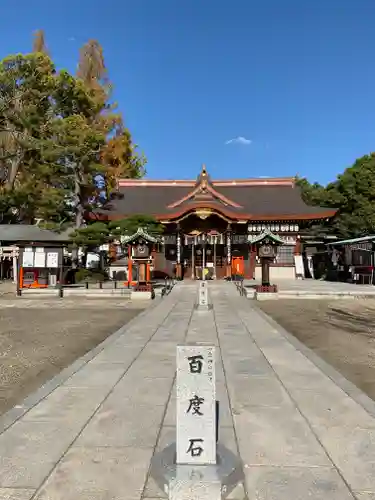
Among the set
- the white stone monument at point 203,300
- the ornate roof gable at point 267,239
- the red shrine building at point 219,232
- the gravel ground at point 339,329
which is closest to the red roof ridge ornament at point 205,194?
the red shrine building at point 219,232

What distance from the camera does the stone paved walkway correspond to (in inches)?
107

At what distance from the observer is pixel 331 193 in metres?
33.8

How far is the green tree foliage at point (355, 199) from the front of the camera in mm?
30156

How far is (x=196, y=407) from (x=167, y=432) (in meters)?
1.08

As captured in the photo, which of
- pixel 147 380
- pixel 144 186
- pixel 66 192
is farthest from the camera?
pixel 144 186

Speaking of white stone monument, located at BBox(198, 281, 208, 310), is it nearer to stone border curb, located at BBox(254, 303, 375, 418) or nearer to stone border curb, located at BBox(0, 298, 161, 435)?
stone border curb, located at BBox(254, 303, 375, 418)

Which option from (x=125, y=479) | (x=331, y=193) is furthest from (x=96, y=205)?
(x=125, y=479)

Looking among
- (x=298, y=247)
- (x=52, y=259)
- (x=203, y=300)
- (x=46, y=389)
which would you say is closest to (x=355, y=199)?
(x=298, y=247)

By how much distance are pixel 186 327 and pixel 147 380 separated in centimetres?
419

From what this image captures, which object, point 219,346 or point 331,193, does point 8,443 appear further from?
point 331,193

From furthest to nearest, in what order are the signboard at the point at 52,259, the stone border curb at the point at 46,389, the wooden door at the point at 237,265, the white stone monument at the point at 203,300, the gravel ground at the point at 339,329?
the wooden door at the point at 237,265, the signboard at the point at 52,259, the white stone monument at the point at 203,300, the gravel ground at the point at 339,329, the stone border curb at the point at 46,389

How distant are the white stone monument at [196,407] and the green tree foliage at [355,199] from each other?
2952cm

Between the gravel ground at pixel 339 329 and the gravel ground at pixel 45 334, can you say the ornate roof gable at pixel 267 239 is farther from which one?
the gravel ground at pixel 45 334

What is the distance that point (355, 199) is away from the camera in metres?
31.4
